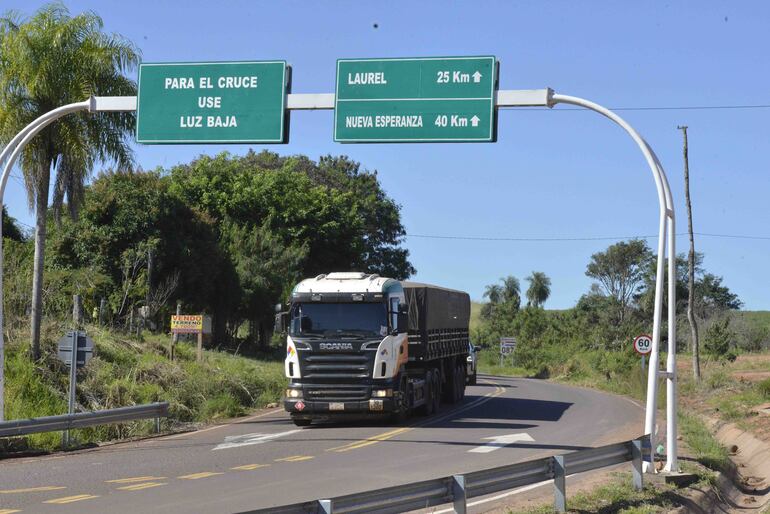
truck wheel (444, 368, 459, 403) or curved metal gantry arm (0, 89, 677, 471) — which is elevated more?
curved metal gantry arm (0, 89, 677, 471)

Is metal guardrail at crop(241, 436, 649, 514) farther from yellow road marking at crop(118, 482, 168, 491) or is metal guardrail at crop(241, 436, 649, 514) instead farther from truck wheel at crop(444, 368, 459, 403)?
truck wheel at crop(444, 368, 459, 403)

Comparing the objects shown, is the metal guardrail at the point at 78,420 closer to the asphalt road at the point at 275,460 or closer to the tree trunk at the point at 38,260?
the asphalt road at the point at 275,460

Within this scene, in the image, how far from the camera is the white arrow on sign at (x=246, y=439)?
20.1 metres

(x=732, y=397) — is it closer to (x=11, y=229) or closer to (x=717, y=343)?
(x=717, y=343)

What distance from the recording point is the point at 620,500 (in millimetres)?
13094

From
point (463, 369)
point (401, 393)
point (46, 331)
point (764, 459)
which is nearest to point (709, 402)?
point (463, 369)

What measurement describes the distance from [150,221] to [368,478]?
97.8 feet

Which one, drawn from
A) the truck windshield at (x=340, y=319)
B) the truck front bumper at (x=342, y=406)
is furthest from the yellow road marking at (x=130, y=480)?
the truck windshield at (x=340, y=319)

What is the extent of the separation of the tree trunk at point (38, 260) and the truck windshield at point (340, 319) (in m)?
5.96

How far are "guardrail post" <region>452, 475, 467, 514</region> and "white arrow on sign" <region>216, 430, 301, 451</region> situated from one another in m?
10.1

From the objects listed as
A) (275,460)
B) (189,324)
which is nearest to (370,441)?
(275,460)

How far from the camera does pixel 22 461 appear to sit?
1736 cm

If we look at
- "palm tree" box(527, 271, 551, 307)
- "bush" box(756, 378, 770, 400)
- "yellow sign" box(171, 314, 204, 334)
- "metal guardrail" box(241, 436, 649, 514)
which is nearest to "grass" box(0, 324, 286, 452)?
"yellow sign" box(171, 314, 204, 334)

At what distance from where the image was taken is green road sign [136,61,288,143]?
18.6 metres
